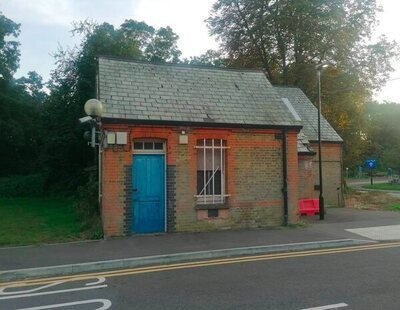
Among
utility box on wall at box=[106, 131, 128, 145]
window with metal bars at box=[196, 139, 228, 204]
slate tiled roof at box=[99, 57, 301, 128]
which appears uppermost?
slate tiled roof at box=[99, 57, 301, 128]

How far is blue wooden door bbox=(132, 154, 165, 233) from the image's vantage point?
1251 centimetres

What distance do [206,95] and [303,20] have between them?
18.8 m

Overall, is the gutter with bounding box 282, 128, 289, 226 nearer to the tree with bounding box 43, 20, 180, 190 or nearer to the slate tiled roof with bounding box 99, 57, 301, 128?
the slate tiled roof with bounding box 99, 57, 301, 128

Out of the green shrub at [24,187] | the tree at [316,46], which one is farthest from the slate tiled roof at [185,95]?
the green shrub at [24,187]

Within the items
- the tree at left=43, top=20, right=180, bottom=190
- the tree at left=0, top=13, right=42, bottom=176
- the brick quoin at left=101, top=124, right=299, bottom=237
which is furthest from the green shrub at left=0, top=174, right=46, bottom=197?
the brick quoin at left=101, top=124, right=299, bottom=237

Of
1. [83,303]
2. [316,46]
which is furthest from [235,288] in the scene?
[316,46]

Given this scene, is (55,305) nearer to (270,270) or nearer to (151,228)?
(270,270)

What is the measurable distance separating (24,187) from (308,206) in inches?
916

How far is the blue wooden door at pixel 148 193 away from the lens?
12.5m

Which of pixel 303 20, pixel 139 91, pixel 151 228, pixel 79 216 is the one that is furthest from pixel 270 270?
pixel 303 20

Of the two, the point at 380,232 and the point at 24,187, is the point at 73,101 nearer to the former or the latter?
the point at 24,187

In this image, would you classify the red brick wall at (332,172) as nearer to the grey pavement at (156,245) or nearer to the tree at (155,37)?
the grey pavement at (156,245)

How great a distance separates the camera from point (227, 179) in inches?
536

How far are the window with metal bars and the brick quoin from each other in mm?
208
